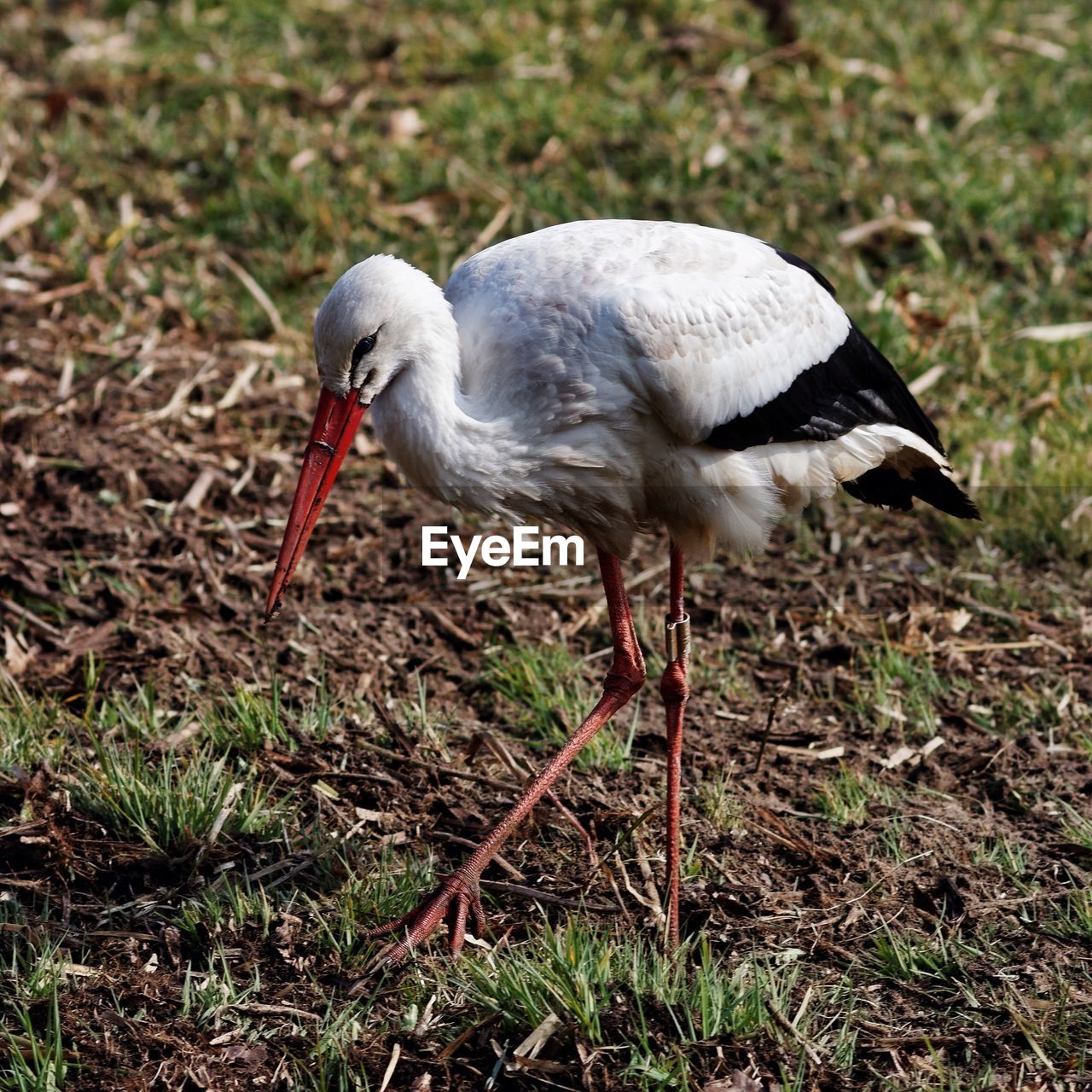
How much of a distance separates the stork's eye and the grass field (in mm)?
1093

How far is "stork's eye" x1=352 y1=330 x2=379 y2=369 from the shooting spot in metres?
3.31

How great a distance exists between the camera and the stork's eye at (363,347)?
130 inches

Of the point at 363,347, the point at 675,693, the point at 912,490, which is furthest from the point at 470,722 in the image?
the point at 912,490

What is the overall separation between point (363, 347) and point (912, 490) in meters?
1.77

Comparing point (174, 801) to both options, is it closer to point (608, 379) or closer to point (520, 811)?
point (520, 811)

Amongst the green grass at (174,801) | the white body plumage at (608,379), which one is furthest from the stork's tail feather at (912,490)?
the green grass at (174,801)

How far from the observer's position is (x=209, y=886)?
3398 mm

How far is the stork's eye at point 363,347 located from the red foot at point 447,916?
1.21 metres

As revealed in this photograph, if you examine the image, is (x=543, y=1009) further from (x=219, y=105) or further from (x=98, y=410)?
(x=219, y=105)

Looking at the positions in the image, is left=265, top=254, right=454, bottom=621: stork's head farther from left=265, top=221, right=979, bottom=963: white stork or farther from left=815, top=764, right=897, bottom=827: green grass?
left=815, top=764, right=897, bottom=827: green grass

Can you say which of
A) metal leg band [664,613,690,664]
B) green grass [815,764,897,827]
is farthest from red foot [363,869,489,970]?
green grass [815,764,897,827]

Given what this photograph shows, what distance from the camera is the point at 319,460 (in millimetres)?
3424

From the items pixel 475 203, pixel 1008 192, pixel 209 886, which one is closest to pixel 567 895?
pixel 209 886

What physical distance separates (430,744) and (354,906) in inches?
27.9
